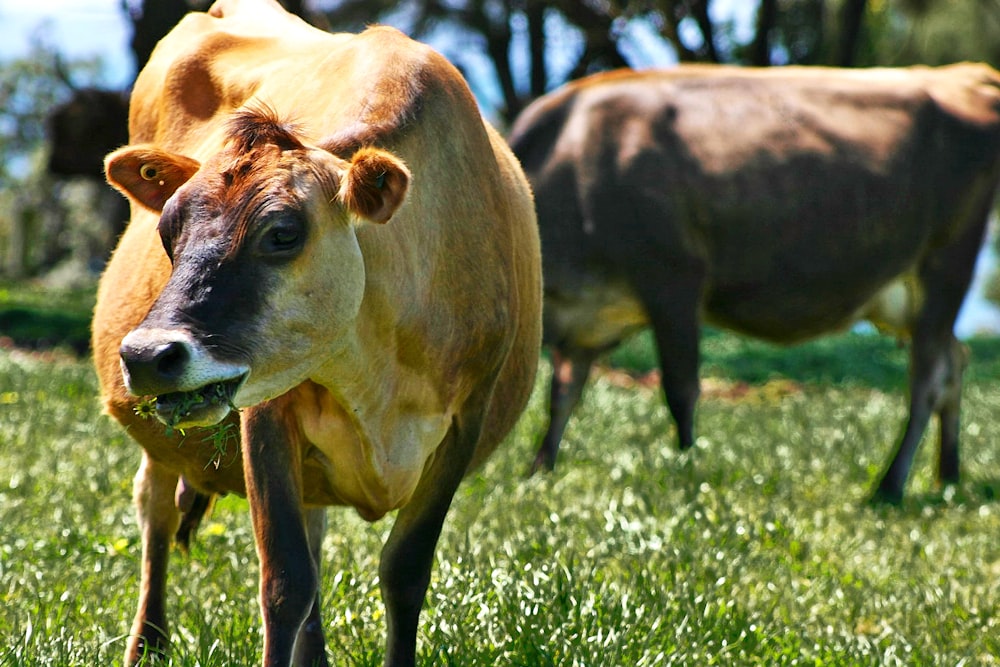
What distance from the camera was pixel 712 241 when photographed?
7816mm

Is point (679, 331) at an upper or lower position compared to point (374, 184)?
lower

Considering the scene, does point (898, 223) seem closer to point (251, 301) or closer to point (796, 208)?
point (796, 208)

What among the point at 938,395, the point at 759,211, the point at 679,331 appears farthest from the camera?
the point at 938,395

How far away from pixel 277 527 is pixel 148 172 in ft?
3.22

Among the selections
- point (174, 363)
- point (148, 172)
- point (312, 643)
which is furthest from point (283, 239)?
point (312, 643)

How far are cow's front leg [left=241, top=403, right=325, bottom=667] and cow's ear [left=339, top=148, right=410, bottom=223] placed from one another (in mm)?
659

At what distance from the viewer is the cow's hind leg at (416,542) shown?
3670 mm

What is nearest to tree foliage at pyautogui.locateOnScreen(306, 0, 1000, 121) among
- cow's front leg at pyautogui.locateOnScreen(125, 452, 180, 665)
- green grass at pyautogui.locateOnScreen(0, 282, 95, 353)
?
green grass at pyautogui.locateOnScreen(0, 282, 95, 353)

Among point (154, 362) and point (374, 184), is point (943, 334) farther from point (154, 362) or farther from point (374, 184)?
point (154, 362)

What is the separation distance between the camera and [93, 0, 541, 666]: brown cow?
2.87 m

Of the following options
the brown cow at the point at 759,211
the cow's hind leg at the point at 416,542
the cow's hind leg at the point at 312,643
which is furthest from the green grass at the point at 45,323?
the cow's hind leg at the point at 416,542

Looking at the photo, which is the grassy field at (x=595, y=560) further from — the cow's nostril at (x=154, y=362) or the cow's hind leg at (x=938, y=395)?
the cow's nostril at (x=154, y=362)

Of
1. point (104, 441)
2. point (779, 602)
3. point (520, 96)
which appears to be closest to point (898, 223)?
point (779, 602)

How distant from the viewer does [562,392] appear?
323 inches
